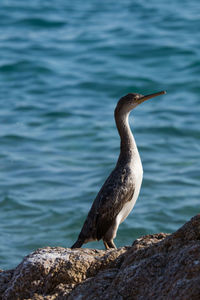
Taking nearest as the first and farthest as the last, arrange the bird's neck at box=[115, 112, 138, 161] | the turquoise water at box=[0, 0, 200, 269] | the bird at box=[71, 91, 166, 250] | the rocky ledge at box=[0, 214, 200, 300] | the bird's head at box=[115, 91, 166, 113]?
the rocky ledge at box=[0, 214, 200, 300]
the bird at box=[71, 91, 166, 250]
the bird's neck at box=[115, 112, 138, 161]
the bird's head at box=[115, 91, 166, 113]
the turquoise water at box=[0, 0, 200, 269]

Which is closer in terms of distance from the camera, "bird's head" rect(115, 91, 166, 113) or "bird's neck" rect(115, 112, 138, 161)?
"bird's neck" rect(115, 112, 138, 161)

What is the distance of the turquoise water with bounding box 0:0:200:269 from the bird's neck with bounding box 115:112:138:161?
2665 millimetres

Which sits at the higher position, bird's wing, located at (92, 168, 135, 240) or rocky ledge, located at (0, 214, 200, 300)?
bird's wing, located at (92, 168, 135, 240)

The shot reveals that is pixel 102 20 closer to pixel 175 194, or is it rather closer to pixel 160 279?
pixel 175 194

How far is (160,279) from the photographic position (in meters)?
3.60

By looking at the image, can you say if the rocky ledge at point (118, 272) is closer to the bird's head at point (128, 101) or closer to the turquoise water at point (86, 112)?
the bird's head at point (128, 101)

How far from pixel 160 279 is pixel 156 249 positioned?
1.19ft

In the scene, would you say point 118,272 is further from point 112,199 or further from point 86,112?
point 86,112

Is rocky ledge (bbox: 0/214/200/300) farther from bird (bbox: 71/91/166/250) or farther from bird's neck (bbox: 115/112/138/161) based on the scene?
bird's neck (bbox: 115/112/138/161)

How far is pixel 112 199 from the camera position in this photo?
258 inches

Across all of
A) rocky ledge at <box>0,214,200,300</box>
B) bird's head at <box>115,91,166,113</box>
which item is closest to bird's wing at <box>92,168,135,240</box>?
bird's head at <box>115,91,166,113</box>

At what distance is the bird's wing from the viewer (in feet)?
21.5

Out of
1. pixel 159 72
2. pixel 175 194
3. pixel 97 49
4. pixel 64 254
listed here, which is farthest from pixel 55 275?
pixel 97 49

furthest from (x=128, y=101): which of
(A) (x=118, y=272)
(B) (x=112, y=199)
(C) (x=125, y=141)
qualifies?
(A) (x=118, y=272)
